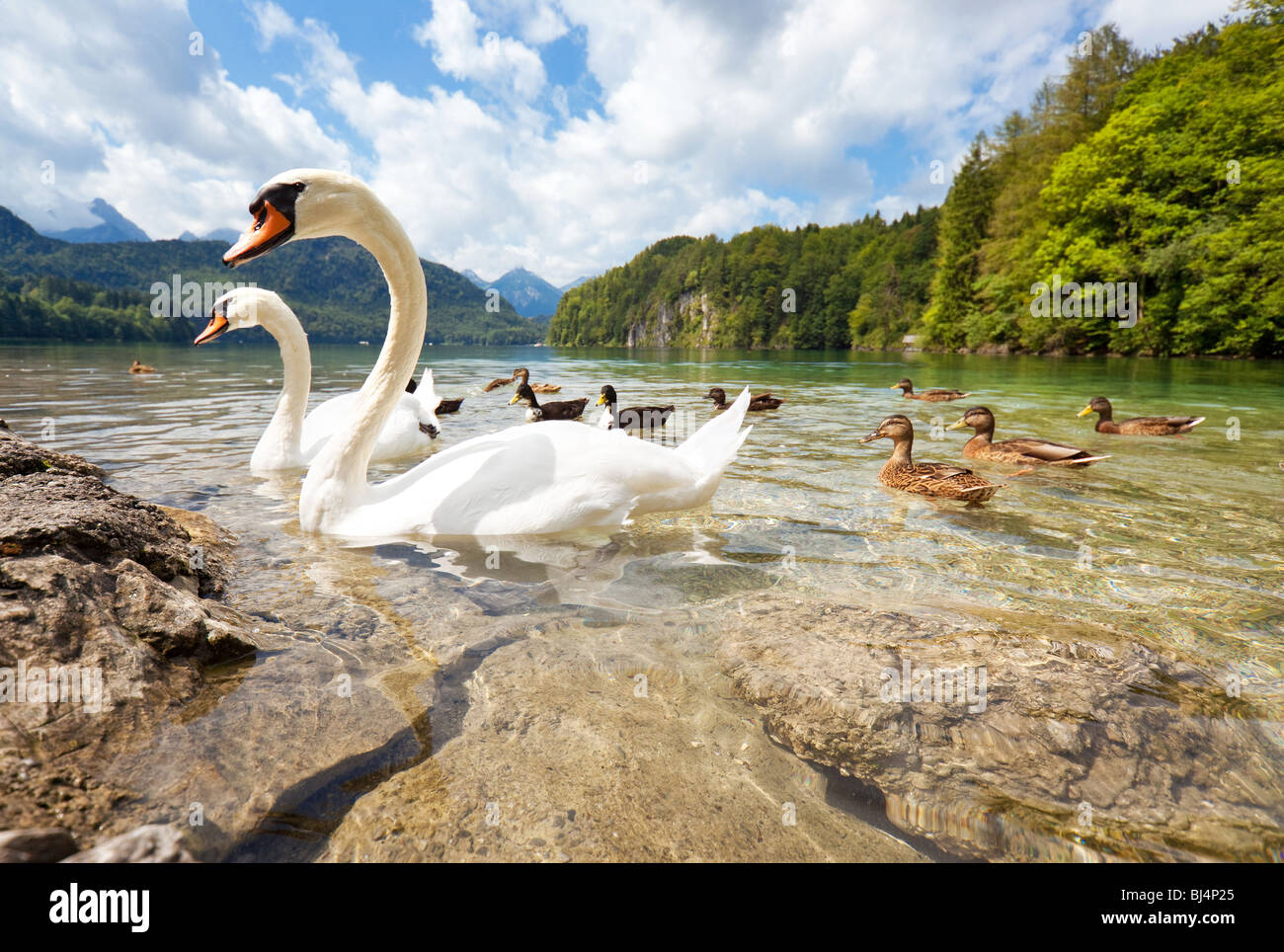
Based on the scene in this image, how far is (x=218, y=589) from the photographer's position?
3.13m

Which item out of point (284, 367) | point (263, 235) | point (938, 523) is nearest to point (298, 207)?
point (263, 235)

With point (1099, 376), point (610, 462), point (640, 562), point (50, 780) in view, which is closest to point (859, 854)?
point (50, 780)

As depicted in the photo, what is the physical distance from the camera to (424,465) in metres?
4.18

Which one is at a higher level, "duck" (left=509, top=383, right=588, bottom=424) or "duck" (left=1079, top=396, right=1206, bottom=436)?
"duck" (left=509, top=383, right=588, bottom=424)

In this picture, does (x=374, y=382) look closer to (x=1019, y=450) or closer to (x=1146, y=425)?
(x=1019, y=450)

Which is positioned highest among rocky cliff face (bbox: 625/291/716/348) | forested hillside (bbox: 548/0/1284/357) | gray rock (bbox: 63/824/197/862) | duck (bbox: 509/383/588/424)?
rocky cliff face (bbox: 625/291/716/348)

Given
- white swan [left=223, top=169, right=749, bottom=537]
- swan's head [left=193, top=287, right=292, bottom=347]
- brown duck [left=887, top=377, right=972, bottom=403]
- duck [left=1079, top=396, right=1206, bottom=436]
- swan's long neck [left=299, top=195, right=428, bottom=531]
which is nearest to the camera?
white swan [left=223, top=169, right=749, bottom=537]

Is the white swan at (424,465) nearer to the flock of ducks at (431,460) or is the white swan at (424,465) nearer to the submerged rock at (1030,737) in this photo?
the flock of ducks at (431,460)

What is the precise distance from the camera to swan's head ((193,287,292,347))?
621 centimetres

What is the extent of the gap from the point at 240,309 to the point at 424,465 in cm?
389

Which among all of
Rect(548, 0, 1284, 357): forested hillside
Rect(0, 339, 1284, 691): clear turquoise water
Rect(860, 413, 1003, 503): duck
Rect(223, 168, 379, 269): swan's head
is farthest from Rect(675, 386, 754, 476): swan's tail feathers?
Rect(548, 0, 1284, 357): forested hillside

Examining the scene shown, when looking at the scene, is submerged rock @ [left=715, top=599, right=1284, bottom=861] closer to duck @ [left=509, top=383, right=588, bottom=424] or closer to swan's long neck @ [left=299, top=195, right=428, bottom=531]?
swan's long neck @ [left=299, top=195, right=428, bottom=531]

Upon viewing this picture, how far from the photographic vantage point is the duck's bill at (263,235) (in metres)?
3.37
